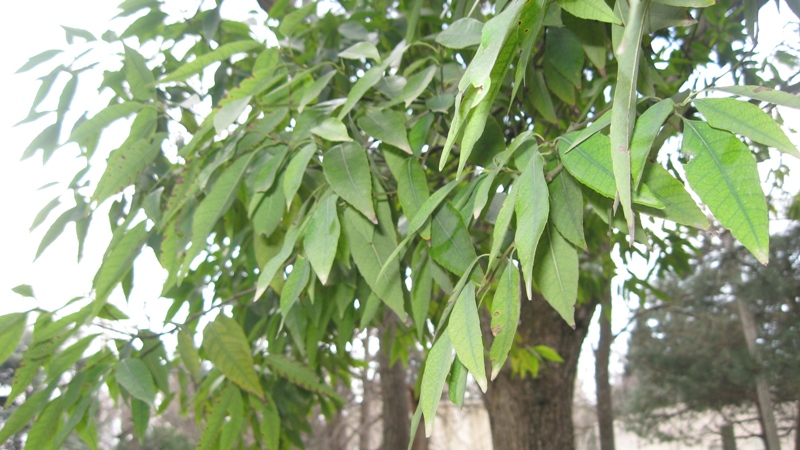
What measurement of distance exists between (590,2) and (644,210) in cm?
18

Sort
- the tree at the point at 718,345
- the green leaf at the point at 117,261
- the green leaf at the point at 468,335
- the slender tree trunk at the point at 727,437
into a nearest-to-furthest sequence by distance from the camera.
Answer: the green leaf at the point at 468,335 → the green leaf at the point at 117,261 → the tree at the point at 718,345 → the slender tree trunk at the point at 727,437

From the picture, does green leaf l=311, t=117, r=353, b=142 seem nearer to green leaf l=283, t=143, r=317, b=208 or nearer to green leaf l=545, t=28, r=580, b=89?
green leaf l=283, t=143, r=317, b=208

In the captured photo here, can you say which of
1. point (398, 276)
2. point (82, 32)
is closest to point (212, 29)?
point (82, 32)

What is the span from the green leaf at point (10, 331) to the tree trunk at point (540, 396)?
1.41 meters

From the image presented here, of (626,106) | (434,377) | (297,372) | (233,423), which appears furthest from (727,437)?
(626,106)

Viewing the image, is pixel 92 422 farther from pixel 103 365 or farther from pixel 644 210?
pixel 644 210

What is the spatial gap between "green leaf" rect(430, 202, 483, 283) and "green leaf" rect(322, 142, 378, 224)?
3.1 inches

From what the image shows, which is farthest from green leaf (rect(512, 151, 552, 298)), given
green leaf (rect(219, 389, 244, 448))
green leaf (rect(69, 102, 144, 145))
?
green leaf (rect(219, 389, 244, 448))

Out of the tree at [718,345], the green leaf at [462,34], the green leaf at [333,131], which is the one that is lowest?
the green leaf at [333,131]

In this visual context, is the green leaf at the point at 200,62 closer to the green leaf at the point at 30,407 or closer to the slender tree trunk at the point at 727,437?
the green leaf at the point at 30,407

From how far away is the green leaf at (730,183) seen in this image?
15.6 inches

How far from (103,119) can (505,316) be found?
787mm

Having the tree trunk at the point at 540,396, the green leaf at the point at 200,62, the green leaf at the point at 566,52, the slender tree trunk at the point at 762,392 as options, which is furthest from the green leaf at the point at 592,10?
the slender tree trunk at the point at 762,392

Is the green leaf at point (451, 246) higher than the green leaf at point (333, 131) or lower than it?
lower
